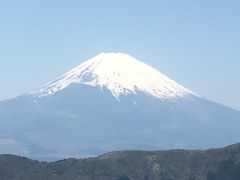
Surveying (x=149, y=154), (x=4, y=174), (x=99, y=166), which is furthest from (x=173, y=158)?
(x=4, y=174)

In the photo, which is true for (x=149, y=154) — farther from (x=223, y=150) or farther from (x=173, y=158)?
(x=223, y=150)

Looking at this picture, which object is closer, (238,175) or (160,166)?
(238,175)

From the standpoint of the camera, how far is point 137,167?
4050 inches

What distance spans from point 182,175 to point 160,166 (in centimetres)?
432

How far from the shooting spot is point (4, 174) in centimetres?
9806

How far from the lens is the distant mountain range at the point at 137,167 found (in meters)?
97.9

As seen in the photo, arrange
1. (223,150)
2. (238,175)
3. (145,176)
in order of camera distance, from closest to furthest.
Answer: (238,175)
(145,176)
(223,150)

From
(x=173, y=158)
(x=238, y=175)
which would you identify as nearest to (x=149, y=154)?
(x=173, y=158)

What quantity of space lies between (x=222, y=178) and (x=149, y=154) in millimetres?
17084

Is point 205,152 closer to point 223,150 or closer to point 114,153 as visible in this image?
point 223,150

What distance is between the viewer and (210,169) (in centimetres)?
9994

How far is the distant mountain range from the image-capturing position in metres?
97.9

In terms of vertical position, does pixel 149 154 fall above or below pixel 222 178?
above

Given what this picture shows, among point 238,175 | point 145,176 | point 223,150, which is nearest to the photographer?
point 238,175
